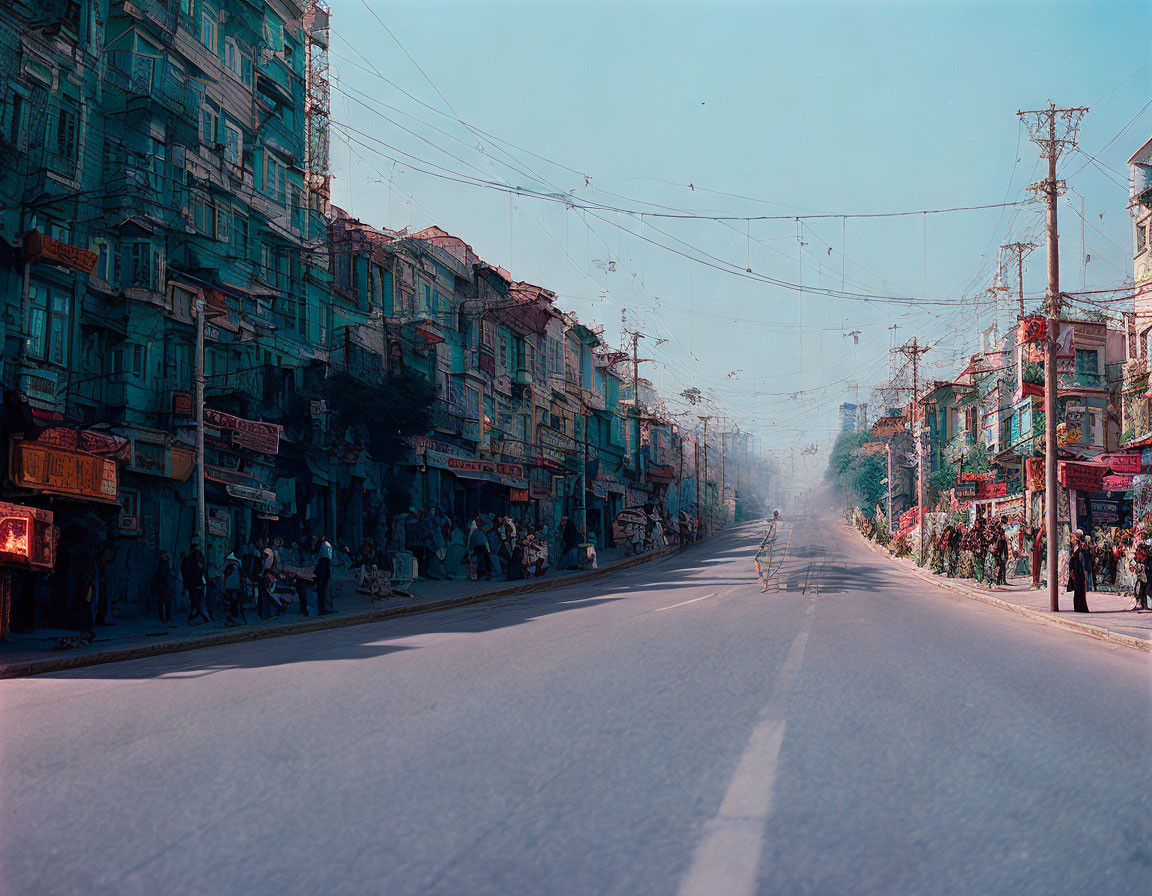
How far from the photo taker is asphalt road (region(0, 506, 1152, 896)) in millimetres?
3867

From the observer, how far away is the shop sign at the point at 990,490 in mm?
47562

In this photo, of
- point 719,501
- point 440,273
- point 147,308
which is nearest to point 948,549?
point 440,273

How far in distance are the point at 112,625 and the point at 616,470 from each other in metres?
53.5

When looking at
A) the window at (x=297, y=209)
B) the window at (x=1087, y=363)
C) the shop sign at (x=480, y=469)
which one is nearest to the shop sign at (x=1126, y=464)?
the window at (x=1087, y=363)

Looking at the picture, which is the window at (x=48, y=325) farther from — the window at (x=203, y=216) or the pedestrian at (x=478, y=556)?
the pedestrian at (x=478, y=556)

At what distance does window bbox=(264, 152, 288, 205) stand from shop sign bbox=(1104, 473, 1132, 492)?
94.1ft

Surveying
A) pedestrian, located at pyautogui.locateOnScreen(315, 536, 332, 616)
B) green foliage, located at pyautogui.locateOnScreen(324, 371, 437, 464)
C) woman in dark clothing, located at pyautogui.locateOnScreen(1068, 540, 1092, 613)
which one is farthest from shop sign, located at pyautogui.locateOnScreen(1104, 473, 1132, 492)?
pedestrian, located at pyautogui.locateOnScreen(315, 536, 332, 616)

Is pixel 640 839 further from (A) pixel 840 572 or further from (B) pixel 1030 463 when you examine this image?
(B) pixel 1030 463

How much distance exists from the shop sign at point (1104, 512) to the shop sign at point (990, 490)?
35.4ft

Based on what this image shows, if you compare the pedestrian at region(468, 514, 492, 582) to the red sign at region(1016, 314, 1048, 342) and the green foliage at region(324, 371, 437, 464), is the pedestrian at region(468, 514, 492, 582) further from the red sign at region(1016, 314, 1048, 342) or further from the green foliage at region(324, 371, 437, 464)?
the red sign at region(1016, 314, 1048, 342)

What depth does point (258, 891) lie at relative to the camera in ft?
12.0

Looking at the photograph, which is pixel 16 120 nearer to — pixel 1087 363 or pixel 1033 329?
pixel 1033 329

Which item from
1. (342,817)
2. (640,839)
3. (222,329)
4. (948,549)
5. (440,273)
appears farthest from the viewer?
(440,273)

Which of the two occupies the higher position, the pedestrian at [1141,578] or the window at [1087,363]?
the window at [1087,363]
